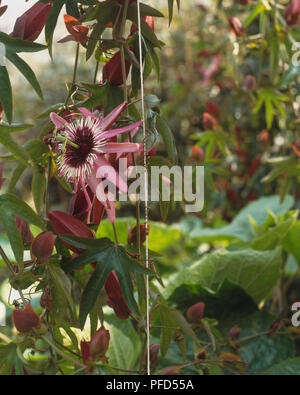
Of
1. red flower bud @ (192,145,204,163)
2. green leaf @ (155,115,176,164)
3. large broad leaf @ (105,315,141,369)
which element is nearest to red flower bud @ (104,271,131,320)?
green leaf @ (155,115,176,164)

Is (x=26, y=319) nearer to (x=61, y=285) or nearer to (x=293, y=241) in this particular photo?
(x=61, y=285)

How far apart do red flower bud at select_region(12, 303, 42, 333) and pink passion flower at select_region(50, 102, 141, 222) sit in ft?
0.36

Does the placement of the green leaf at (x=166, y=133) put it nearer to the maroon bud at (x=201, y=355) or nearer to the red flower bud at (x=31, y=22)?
the red flower bud at (x=31, y=22)

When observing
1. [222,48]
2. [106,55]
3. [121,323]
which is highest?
[222,48]

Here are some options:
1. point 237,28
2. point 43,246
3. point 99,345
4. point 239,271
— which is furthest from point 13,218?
point 237,28

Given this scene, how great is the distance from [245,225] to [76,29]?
113 centimetres

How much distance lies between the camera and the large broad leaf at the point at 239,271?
980 millimetres

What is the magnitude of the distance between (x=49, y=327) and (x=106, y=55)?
1.06 ft

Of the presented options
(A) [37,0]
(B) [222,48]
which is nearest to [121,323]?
(A) [37,0]

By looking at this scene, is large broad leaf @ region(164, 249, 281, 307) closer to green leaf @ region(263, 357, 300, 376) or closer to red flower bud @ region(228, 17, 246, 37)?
green leaf @ region(263, 357, 300, 376)

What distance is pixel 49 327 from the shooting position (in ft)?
1.61

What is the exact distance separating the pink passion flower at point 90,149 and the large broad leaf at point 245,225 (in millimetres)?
998
